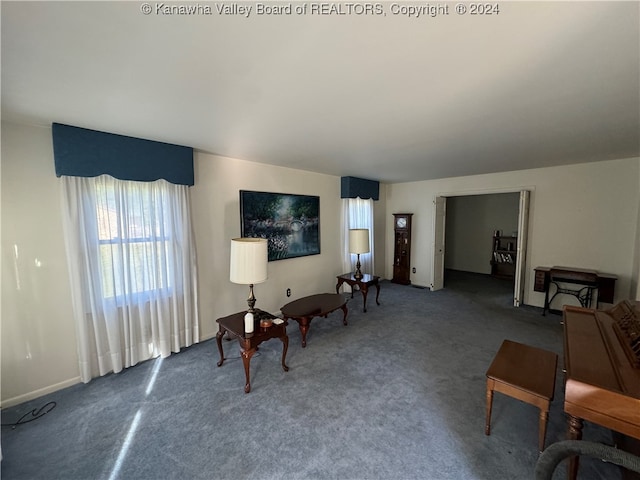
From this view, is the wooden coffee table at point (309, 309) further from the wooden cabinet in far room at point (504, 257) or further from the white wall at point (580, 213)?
the wooden cabinet in far room at point (504, 257)

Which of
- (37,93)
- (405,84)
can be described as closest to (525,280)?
(405,84)

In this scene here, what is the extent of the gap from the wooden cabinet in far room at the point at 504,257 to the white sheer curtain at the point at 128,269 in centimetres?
702

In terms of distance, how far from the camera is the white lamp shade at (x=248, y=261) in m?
2.39

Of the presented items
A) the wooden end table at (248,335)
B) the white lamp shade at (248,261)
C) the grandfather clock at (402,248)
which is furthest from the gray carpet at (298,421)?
the grandfather clock at (402,248)

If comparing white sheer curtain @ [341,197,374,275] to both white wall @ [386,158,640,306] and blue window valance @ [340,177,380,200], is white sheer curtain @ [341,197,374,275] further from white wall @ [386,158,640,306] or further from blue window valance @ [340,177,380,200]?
white wall @ [386,158,640,306]

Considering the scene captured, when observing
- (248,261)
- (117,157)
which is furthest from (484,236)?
(117,157)

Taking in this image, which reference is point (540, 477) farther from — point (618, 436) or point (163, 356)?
point (163, 356)

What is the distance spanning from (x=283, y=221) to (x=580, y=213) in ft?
15.0

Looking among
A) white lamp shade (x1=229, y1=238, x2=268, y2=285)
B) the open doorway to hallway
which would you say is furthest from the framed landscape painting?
the open doorway to hallway

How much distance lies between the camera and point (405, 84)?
61.1 inches

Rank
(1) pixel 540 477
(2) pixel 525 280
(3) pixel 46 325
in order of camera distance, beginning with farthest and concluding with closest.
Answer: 1. (2) pixel 525 280
2. (3) pixel 46 325
3. (1) pixel 540 477

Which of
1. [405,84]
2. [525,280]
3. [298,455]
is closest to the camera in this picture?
[405,84]

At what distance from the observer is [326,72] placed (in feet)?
4.64

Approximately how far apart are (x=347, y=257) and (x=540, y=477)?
4.03 meters
